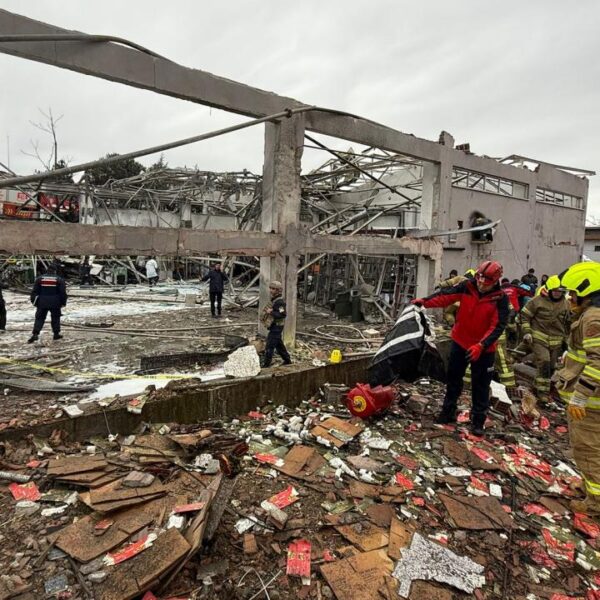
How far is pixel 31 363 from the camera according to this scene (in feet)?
22.2

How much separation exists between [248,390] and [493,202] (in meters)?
→ 10.9

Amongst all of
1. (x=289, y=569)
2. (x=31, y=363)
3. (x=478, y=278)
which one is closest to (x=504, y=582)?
(x=289, y=569)

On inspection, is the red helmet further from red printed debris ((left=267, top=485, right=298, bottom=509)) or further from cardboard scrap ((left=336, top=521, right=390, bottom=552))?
red printed debris ((left=267, top=485, right=298, bottom=509))

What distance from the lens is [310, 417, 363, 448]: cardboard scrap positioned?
4121 mm

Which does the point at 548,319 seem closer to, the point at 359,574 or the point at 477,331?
the point at 477,331

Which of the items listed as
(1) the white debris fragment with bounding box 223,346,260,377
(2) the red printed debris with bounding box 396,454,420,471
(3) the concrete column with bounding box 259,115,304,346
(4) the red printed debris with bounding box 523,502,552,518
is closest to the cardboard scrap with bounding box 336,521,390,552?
(2) the red printed debris with bounding box 396,454,420,471

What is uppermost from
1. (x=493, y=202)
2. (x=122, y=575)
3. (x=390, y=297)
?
(x=493, y=202)

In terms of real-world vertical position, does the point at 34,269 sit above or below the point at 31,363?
above

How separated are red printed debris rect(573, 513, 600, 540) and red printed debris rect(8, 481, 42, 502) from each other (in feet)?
14.1

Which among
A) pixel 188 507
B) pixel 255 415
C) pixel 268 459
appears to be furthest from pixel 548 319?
pixel 188 507

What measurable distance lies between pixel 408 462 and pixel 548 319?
3.72 meters

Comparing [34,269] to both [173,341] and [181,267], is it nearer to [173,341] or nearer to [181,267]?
[181,267]

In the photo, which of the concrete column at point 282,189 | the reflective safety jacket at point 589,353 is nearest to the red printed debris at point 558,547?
the reflective safety jacket at point 589,353

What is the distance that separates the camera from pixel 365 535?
2.80 meters
